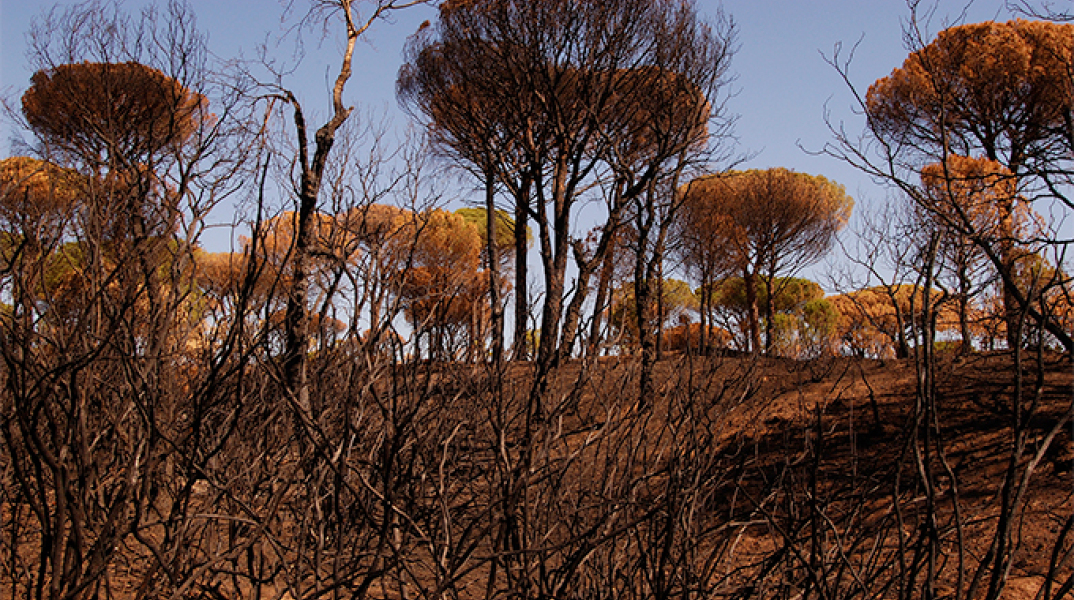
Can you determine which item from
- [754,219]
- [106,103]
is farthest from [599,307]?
[754,219]

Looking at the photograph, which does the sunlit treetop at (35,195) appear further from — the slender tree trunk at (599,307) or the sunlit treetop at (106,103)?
the slender tree trunk at (599,307)

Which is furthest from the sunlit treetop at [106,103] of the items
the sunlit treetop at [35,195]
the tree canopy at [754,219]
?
the tree canopy at [754,219]

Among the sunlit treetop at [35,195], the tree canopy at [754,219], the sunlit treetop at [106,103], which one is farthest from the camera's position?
the tree canopy at [754,219]

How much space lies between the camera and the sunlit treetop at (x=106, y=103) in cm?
571

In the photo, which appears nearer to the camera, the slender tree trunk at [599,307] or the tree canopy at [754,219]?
the slender tree trunk at [599,307]

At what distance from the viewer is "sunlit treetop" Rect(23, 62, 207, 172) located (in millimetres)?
5711

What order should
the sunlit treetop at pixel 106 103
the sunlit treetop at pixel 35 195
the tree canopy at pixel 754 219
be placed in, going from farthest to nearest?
1. the tree canopy at pixel 754 219
2. the sunlit treetop at pixel 106 103
3. the sunlit treetop at pixel 35 195

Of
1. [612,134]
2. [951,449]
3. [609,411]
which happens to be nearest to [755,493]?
[951,449]

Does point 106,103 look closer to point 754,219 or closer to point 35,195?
point 35,195

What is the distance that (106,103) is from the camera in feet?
22.3

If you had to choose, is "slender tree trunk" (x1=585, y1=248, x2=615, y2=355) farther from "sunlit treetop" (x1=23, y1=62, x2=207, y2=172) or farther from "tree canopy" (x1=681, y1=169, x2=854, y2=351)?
"tree canopy" (x1=681, y1=169, x2=854, y2=351)

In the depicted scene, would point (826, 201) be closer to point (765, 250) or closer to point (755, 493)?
point (765, 250)

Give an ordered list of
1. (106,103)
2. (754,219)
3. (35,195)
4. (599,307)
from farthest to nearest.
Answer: (754,219), (106,103), (35,195), (599,307)

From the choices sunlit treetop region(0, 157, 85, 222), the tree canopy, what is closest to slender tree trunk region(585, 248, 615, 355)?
sunlit treetop region(0, 157, 85, 222)
